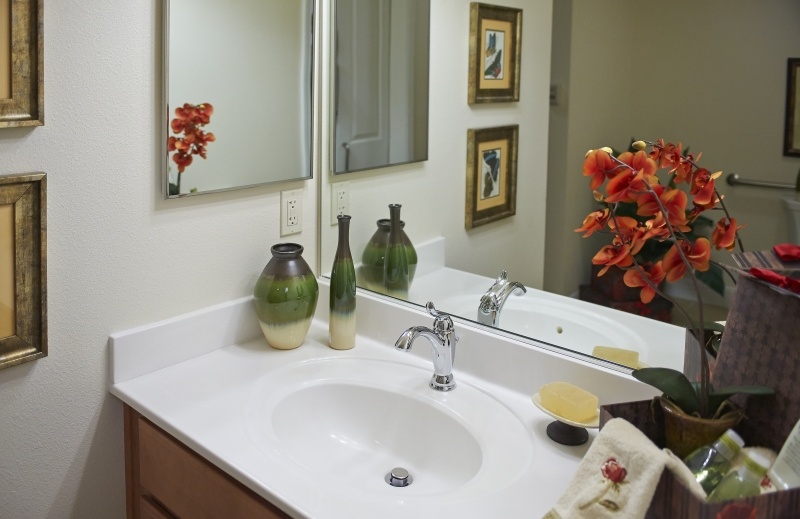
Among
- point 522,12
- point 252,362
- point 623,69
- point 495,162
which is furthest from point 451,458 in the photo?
point 522,12

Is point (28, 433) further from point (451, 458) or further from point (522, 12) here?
point (522, 12)

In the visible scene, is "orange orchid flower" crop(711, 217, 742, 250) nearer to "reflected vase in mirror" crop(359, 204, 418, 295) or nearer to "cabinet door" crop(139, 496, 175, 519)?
"reflected vase in mirror" crop(359, 204, 418, 295)

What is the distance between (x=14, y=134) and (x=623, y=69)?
1.04m

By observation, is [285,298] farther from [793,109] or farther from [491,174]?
[793,109]

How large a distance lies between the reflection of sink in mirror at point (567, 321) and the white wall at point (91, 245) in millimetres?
557

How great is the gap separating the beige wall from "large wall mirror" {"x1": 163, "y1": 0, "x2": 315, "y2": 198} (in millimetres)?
644

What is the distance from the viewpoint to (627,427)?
0.97 metres

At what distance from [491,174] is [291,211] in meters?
0.50

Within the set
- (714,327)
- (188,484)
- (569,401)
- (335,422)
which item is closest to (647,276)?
(714,327)

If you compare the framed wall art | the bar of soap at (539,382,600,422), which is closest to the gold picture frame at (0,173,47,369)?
the bar of soap at (539,382,600,422)

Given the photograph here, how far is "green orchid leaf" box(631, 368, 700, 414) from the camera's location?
1.04 m

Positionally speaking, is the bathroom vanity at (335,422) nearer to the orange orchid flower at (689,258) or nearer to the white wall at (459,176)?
the white wall at (459,176)

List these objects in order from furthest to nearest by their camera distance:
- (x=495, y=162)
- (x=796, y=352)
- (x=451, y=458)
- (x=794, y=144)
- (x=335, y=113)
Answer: (x=335, y=113)
(x=495, y=162)
(x=451, y=458)
(x=794, y=144)
(x=796, y=352)

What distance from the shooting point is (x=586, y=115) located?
4.54ft
